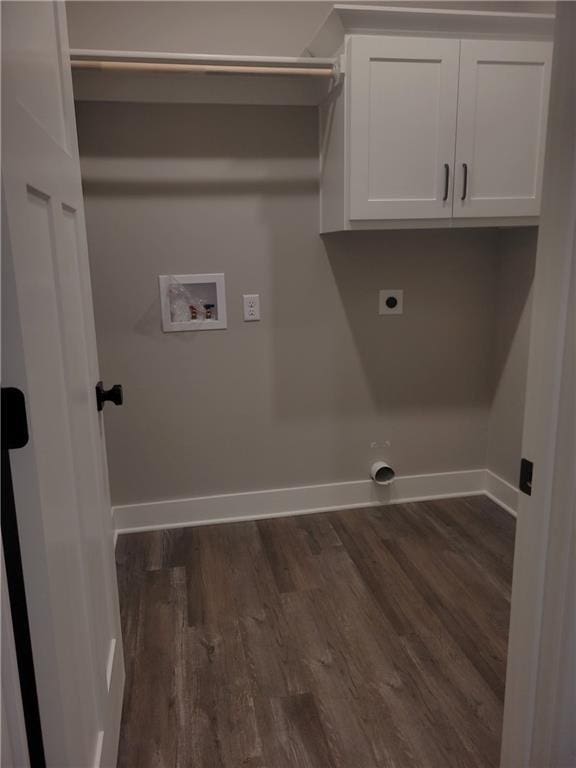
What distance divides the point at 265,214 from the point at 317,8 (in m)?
0.92

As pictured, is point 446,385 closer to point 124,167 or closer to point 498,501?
point 498,501

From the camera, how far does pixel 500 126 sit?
89.0 inches

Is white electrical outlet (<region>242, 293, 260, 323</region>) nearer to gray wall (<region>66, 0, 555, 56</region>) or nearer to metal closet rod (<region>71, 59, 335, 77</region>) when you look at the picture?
metal closet rod (<region>71, 59, 335, 77</region>)

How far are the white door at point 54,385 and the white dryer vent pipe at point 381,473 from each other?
177cm

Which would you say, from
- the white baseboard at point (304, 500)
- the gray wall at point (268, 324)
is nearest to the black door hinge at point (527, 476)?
the gray wall at point (268, 324)

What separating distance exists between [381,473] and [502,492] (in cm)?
68

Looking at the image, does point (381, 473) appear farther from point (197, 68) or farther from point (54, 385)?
point (54, 385)

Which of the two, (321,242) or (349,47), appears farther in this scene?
(321,242)

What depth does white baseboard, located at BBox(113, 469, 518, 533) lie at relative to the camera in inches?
109

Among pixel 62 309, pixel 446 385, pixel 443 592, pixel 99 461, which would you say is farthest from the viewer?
pixel 446 385

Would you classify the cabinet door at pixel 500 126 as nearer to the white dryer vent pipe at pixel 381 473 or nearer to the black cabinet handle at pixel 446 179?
the black cabinet handle at pixel 446 179

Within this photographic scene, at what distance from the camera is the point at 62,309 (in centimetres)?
112

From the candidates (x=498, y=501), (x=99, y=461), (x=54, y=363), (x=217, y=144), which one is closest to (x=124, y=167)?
(x=217, y=144)

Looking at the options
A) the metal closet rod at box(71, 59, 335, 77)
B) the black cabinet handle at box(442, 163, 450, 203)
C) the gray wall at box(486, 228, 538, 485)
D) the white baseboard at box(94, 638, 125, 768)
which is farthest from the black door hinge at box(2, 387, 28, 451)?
the gray wall at box(486, 228, 538, 485)
